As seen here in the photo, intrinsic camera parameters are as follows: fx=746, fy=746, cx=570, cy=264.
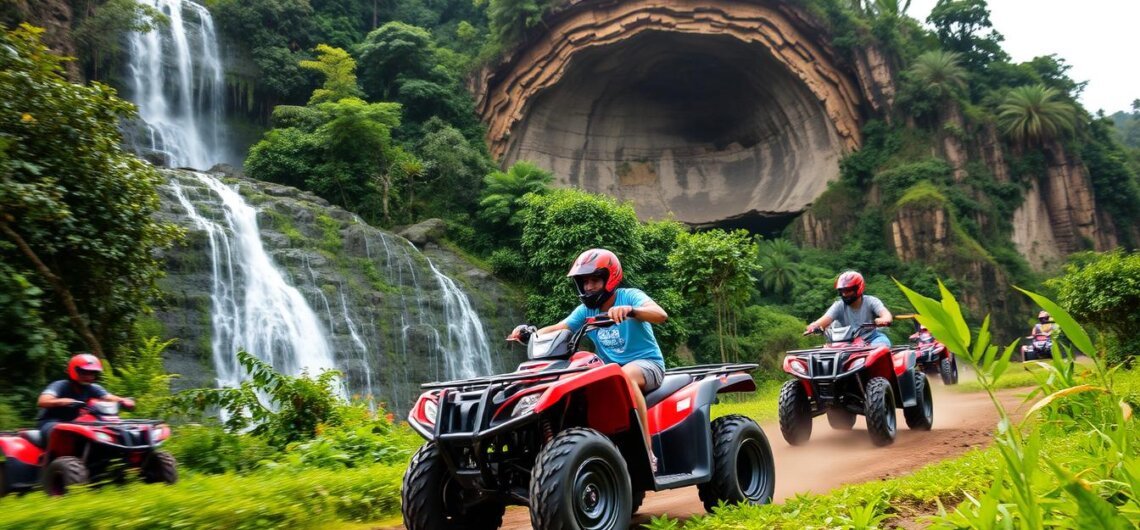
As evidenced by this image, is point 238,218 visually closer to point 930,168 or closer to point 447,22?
point 447,22

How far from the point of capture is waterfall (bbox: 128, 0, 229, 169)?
28016 mm

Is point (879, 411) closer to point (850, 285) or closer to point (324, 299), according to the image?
point (850, 285)

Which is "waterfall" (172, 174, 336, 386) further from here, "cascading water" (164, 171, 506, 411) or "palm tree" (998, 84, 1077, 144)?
"palm tree" (998, 84, 1077, 144)

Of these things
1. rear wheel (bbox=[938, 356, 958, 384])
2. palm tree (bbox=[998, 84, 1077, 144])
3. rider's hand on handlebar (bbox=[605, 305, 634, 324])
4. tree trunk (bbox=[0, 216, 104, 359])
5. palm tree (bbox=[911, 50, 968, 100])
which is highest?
palm tree (bbox=[911, 50, 968, 100])

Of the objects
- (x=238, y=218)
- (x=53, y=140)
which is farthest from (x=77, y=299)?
(x=238, y=218)

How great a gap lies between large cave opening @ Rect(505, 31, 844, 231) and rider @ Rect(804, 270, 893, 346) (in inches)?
1049

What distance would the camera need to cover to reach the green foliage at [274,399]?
7.57 metres

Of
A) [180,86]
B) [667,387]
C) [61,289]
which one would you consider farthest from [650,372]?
[180,86]

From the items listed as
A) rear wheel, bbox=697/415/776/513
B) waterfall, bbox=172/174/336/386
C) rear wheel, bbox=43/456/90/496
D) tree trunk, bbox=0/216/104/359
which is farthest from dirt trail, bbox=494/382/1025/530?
waterfall, bbox=172/174/336/386

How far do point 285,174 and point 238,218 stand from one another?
648 cm

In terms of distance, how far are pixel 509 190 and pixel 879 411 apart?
2086cm

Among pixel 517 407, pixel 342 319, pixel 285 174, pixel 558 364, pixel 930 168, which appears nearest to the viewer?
pixel 517 407

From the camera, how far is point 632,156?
1531 inches

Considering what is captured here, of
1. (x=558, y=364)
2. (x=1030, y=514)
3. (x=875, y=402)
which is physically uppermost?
(x=558, y=364)
